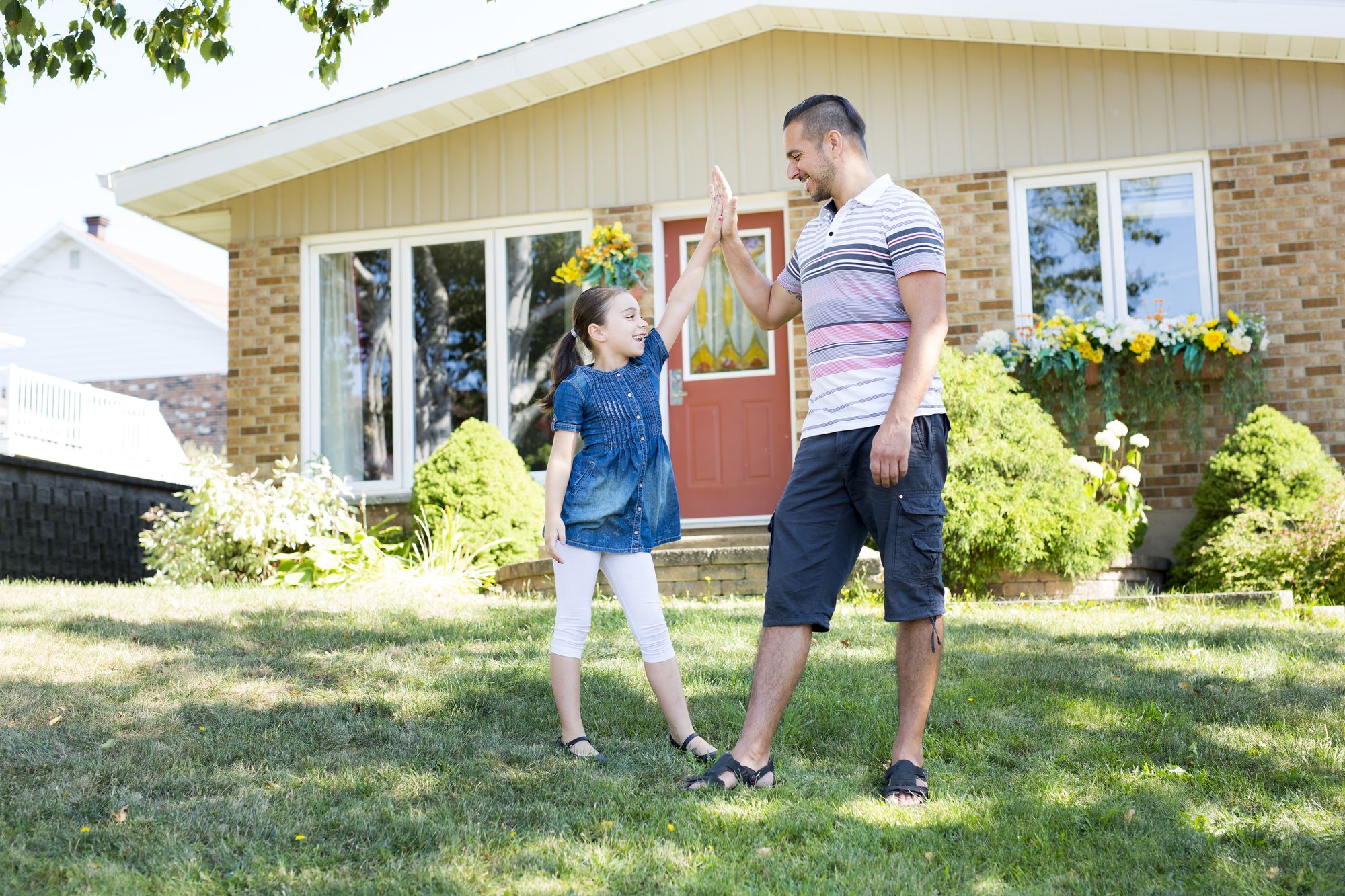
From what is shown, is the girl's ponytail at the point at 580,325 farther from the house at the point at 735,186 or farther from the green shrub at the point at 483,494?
the house at the point at 735,186

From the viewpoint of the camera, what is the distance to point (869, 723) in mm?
3719

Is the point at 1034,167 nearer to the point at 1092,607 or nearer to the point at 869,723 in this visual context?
the point at 1092,607

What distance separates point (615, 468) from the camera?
11.9 feet

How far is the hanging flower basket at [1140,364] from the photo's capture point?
7766 millimetres

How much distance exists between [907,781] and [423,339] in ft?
23.1

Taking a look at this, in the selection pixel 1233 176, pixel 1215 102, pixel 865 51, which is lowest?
pixel 1233 176

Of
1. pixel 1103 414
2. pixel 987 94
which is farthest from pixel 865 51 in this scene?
pixel 1103 414

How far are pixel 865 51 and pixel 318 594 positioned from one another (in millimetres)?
5322

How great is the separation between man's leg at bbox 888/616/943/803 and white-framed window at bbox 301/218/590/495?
20.2ft

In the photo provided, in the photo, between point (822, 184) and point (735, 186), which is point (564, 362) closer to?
point (822, 184)

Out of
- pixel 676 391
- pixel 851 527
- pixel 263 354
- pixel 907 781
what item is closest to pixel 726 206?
pixel 851 527

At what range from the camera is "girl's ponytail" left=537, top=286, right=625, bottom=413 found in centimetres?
374

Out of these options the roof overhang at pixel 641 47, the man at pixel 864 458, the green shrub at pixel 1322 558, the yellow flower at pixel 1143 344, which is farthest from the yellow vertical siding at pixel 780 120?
the man at pixel 864 458

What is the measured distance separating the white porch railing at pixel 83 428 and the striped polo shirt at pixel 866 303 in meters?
9.95
